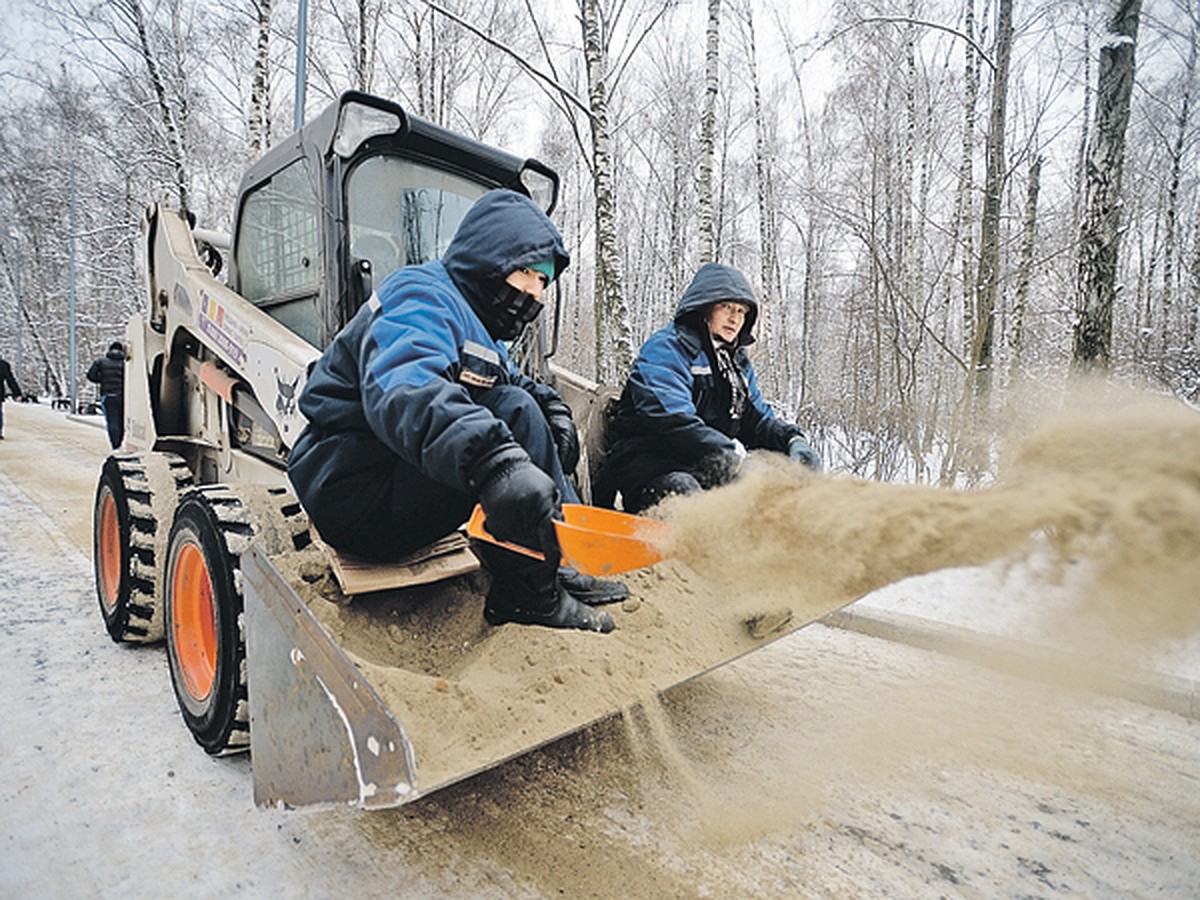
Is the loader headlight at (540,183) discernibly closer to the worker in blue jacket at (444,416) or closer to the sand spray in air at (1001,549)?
the worker in blue jacket at (444,416)

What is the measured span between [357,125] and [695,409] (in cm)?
196

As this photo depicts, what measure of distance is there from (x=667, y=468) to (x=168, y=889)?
239 cm

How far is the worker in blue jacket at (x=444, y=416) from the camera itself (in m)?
1.83

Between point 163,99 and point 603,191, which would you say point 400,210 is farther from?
point 163,99

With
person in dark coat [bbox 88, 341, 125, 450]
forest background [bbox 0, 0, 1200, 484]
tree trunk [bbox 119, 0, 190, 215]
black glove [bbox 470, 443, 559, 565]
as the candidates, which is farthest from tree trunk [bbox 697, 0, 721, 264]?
tree trunk [bbox 119, 0, 190, 215]

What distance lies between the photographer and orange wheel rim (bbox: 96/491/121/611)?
3.83 meters

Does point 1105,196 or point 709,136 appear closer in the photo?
point 1105,196

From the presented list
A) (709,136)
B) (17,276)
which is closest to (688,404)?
(709,136)

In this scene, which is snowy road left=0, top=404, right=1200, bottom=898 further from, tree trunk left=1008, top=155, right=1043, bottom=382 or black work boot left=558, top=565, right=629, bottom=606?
tree trunk left=1008, top=155, right=1043, bottom=382

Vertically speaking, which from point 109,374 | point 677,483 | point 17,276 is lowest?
point 677,483

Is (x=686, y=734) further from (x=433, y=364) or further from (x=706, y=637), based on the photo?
(x=433, y=364)

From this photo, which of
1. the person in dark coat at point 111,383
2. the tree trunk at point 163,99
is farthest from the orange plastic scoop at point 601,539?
the tree trunk at point 163,99

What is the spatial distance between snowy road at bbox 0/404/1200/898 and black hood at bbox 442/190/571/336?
63.8 inches

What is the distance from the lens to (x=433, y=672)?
92.9 inches
